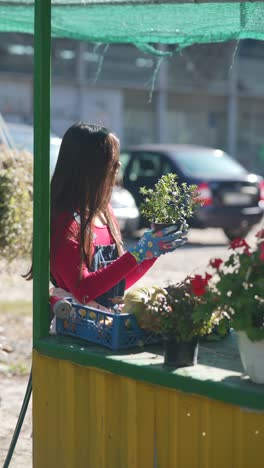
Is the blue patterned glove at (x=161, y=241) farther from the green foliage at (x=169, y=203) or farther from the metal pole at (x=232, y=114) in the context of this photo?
the metal pole at (x=232, y=114)

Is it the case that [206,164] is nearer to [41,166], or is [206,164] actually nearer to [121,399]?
[41,166]

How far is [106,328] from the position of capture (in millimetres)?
2842

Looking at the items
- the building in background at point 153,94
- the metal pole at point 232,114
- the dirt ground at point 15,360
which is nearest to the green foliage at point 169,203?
the dirt ground at point 15,360

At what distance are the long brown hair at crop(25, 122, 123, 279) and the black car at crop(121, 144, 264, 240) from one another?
8707 millimetres

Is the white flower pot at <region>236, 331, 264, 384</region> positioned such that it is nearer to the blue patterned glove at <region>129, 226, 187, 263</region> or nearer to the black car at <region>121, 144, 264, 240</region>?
the blue patterned glove at <region>129, 226, 187, 263</region>

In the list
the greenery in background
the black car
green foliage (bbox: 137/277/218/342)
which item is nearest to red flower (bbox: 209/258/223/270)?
green foliage (bbox: 137/277/218/342)

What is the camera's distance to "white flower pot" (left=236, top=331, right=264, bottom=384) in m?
2.42

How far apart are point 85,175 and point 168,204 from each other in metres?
0.40

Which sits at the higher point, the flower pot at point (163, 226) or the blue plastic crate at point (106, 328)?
the flower pot at point (163, 226)

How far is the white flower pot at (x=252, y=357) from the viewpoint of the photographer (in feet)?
7.95

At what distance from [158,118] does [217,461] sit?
2611 cm

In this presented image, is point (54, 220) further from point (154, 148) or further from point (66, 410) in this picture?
point (154, 148)

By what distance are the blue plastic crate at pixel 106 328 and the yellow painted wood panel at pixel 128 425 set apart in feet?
0.36

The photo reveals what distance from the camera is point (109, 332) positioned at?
9.30ft
